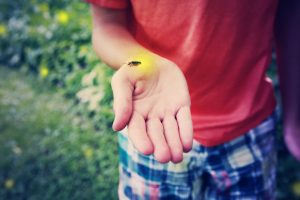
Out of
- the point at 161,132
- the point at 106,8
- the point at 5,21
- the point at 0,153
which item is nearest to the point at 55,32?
the point at 5,21

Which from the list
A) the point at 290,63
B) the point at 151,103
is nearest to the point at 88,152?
the point at 290,63

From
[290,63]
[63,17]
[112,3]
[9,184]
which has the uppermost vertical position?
[112,3]

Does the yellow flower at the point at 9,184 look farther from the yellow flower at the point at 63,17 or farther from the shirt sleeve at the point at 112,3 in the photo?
the shirt sleeve at the point at 112,3

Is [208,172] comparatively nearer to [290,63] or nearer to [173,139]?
[173,139]

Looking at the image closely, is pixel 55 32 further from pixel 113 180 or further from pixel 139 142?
pixel 139 142

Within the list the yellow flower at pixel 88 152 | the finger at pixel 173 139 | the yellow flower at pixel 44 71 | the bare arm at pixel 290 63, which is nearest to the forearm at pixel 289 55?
the bare arm at pixel 290 63

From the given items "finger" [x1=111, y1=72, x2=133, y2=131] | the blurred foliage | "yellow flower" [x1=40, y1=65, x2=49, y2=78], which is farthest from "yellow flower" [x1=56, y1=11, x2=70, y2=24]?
"finger" [x1=111, y1=72, x2=133, y2=131]

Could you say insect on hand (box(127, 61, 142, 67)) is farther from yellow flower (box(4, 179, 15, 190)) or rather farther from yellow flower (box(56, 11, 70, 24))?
yellow flower (box(56, 11, 70, 24))
